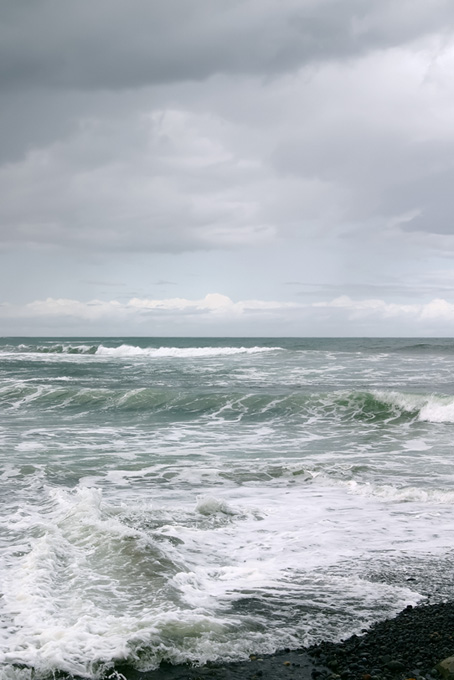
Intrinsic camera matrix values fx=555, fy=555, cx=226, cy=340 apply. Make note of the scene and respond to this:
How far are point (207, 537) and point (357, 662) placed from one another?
319 centimetres

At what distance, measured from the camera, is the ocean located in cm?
463

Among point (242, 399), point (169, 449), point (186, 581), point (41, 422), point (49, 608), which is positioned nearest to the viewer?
point (49, 608)

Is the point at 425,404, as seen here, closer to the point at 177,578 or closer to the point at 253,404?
the point at 253,404

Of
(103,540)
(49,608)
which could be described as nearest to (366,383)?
(103,540)

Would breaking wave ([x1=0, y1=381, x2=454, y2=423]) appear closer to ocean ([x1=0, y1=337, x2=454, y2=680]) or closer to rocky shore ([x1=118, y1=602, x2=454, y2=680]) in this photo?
ocean ([x1=0, y1=337, x2=454, y2=680])

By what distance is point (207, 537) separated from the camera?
715cm

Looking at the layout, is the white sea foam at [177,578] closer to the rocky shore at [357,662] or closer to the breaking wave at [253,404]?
the rocky shore at [357,662]

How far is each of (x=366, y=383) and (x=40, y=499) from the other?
21489 mm

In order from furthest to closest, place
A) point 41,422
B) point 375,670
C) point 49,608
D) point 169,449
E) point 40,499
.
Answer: point 41,422
point 169,449
point 40,499
point 49,608
point 375,670

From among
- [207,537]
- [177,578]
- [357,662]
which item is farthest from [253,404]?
[357,662]

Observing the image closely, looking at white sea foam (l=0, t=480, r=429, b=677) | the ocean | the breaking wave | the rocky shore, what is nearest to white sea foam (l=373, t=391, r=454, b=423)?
the breaking wave

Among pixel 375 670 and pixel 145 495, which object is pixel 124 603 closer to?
pixel 375 670

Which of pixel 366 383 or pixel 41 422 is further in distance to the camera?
pixel 366 383

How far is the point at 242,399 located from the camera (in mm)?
22453
